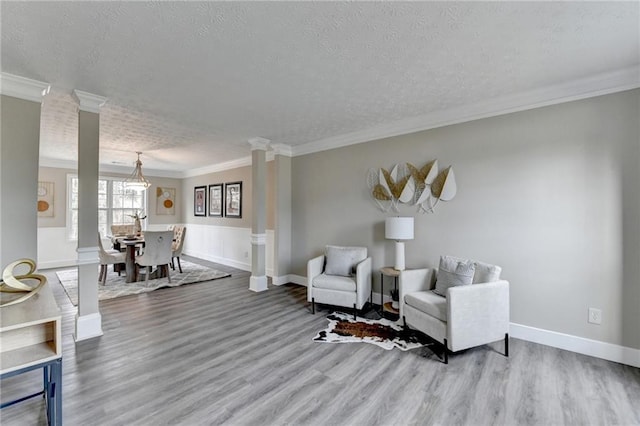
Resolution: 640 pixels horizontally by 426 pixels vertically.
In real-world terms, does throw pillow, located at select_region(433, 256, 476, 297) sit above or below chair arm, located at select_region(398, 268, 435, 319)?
above

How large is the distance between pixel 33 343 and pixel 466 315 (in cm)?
295

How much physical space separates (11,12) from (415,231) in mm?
3899

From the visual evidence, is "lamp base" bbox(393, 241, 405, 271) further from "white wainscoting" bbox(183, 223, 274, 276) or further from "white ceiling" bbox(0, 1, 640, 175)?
"white wainscoting" bbox(183, 223, 274, 276)

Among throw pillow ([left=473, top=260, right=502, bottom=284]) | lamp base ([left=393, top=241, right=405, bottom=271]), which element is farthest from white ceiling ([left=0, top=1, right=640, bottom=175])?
throw pillow ([left=473, top=260, right=502, bottom=284])

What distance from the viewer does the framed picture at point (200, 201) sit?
7348 mm

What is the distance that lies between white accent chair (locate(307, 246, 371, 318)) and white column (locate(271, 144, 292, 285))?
129cm

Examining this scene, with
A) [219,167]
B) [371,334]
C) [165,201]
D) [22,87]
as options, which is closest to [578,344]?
[371,334]

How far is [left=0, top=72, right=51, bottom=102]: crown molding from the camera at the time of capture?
7.81 ft

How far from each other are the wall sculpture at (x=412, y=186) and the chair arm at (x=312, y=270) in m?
1.17

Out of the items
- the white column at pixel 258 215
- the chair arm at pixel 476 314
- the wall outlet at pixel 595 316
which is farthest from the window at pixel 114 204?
the wall outlet at pixel 595 316

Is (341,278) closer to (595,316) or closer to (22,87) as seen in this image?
(595,316)

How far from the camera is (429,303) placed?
8.51ft

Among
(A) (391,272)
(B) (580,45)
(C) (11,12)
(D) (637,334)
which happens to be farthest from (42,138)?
(D) (637,334)

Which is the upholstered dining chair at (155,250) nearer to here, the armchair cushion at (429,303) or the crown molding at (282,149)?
the crown molding at (282,149)
